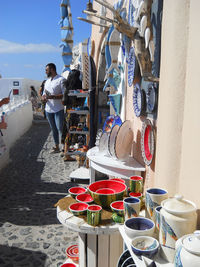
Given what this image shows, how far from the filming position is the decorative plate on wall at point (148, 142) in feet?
6.93

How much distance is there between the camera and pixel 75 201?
179 centimetres

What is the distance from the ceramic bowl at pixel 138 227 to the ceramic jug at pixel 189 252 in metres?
0.28

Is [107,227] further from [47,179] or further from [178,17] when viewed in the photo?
[47,179]

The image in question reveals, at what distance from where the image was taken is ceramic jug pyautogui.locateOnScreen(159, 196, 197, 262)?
1129 millimetres

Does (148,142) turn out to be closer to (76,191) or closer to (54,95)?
(76,191)

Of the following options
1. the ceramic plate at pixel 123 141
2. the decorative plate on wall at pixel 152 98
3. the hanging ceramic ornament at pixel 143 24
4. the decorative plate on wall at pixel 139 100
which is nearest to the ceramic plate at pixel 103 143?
the ceramic plate at pixel 123 141

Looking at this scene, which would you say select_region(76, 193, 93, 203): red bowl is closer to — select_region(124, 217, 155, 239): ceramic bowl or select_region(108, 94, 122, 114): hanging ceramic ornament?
select_region(124, 217, 155, 239): ceramic bowl

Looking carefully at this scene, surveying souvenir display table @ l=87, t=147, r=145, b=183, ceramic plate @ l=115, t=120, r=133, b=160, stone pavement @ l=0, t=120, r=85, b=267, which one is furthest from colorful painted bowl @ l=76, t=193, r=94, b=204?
stone pavement @ l=0, t=120, r=85, b=267

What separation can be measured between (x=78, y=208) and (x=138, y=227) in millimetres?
442

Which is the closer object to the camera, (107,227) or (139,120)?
(107,227)

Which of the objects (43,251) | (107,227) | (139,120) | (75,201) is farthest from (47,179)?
(107,227)

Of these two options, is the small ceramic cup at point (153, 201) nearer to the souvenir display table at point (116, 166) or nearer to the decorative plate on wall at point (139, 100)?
the souvenir display table at point (116, 166)

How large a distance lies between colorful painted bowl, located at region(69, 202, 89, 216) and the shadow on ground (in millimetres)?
1447

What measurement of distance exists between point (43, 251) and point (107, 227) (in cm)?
124
